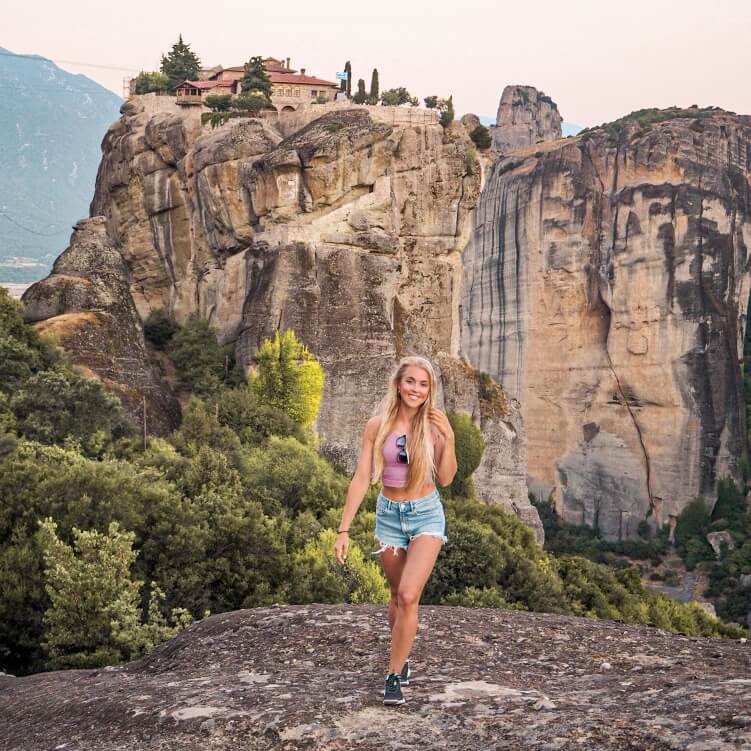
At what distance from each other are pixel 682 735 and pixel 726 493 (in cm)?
6963

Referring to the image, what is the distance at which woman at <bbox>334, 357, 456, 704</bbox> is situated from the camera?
20.9 feet

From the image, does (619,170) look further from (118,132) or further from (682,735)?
(682,735)

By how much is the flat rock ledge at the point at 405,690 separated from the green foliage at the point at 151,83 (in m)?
43.7

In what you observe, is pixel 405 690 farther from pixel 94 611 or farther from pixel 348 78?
pixel 348 78

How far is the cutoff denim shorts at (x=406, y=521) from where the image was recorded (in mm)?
6438

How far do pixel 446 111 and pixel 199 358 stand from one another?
53.8ft

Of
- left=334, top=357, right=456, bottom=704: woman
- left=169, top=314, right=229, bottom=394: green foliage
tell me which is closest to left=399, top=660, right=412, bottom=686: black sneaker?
left=334, top=357, right=456, bottom=704: woman

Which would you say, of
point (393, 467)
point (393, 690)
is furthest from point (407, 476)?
point (393, 690)

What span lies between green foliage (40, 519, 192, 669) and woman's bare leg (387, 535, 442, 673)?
606 cm

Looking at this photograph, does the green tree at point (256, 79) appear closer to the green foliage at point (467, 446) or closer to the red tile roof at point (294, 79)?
the red tile roof at point (294, 79)

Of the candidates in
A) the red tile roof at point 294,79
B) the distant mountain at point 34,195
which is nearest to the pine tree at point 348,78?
the red tile roof at point 294,79

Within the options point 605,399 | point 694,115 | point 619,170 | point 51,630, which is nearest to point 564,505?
point 605,399

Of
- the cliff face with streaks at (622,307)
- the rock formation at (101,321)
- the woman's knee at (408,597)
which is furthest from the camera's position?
the cliff face with streaks at (622,307)

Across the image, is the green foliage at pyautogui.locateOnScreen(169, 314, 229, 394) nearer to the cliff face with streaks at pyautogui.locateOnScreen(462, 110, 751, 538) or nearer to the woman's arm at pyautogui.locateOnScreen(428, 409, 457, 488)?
the woman's arm at pyautogui.locateOnScreen(428, 409, 457, 488)
